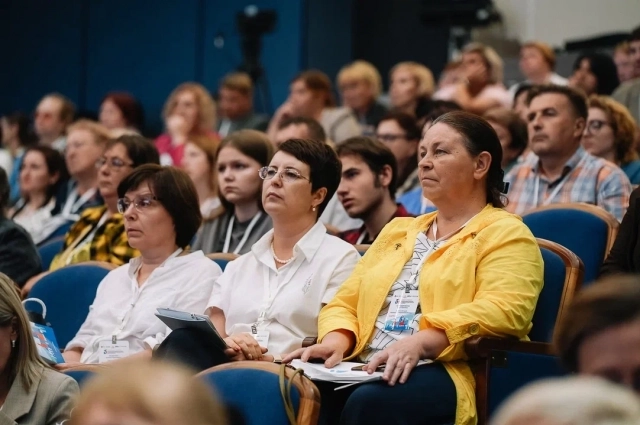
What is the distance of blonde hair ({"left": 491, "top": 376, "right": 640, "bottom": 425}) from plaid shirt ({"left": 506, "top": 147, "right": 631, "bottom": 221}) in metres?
A: 3.14

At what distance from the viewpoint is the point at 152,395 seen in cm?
116

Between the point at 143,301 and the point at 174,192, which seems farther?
the point at 174,192

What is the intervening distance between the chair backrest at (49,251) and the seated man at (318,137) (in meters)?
1.16

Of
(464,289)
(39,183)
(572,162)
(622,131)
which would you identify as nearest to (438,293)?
(464,289)

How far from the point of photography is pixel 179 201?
380 centimetres

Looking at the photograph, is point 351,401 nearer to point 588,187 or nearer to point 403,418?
point 403,418

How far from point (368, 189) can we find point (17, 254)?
5.07 ft

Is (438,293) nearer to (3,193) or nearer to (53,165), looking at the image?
(3,193)

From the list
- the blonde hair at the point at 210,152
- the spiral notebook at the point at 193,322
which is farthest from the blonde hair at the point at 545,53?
the spiral notebook at the point at 193,322

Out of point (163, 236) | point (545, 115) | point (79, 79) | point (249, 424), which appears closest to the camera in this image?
point (249, 424)

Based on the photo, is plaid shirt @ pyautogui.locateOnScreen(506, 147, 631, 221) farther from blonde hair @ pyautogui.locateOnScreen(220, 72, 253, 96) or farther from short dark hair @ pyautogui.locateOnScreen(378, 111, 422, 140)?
blonde hair @ pyautogui.locateOnScreen(220, 72, 253, 96)

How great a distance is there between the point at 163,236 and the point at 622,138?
2.22 metres

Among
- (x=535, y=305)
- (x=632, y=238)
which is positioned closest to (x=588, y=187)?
(x=632, y=238)

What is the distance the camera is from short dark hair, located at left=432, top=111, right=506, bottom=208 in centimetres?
322
